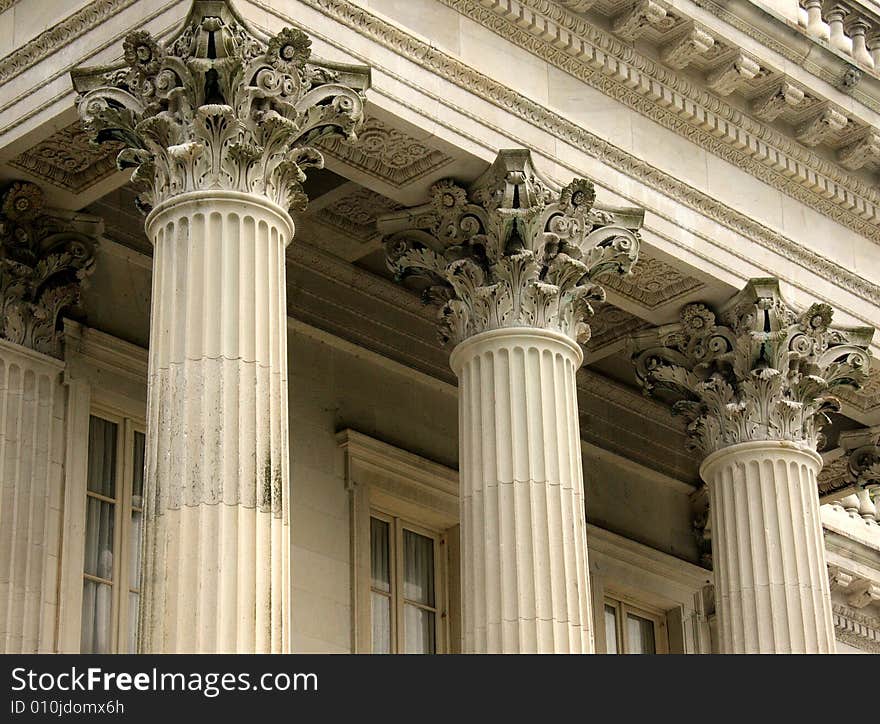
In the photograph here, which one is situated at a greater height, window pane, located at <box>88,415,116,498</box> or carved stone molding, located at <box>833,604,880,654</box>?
carved stone molding, located at <box>833,604,880,654</box>

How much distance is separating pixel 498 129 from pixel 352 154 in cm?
172

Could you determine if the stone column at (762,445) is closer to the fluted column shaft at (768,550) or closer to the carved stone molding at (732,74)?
the fluted column shaft at (768,550)

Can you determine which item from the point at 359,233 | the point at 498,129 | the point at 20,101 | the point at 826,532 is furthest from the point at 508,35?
the point at 826,532

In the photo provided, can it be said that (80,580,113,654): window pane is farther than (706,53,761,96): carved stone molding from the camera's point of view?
No

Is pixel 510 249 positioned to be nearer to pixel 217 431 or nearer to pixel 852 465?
pixel 217 431

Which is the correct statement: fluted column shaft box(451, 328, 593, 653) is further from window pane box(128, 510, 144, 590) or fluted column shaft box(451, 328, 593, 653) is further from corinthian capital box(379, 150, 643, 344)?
window pane box(128, 510, 144, 590)

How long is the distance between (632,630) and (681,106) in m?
9.32

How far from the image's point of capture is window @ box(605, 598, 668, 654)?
1427 inches

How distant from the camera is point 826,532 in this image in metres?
45.8

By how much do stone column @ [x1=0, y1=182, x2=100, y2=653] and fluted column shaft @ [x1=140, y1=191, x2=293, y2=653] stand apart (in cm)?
387

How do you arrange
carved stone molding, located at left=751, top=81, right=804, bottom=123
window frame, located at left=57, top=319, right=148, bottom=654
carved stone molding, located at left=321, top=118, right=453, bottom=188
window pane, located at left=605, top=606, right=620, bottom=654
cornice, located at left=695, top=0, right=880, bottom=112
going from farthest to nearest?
window pane, located at left=605, top=606, right=620, bottom=654, carved stone molding, located at left=751, top=81, right=804, bottom=123, cornice, located at left=695, top=0, right=880, bottom=112, window frame, located at left=57, top=319, right=148, bottom=654, carved stone molding, located at left=321, top=118, right=453, bottom=188

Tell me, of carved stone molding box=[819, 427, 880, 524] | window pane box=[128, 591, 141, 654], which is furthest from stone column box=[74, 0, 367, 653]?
carved stone molding box=[819, 427, 880, 524]

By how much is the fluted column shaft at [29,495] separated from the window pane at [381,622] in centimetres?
508

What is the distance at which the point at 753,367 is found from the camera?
31.2 meters
